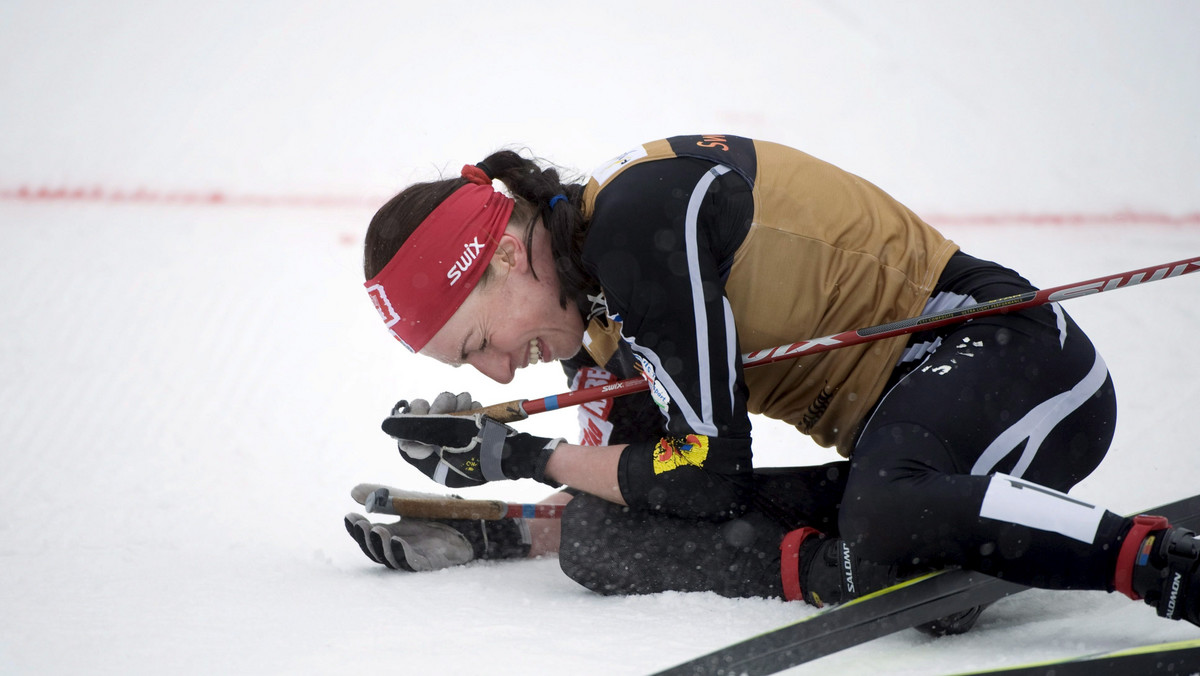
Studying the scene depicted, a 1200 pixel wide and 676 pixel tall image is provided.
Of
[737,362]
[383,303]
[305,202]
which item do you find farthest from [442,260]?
[305,202]

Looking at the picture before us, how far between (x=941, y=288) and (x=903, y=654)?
50 cm

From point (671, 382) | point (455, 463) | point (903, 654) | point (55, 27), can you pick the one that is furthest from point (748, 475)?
point (55, 27)

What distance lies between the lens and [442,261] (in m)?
1.16

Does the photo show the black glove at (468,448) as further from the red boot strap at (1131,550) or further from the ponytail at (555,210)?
the red boot strap at (1131,550)

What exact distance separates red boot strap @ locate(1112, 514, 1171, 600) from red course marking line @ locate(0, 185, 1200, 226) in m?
1.91

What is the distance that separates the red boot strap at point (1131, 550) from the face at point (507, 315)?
0.70 m

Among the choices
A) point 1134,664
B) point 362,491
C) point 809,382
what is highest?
point 809,382

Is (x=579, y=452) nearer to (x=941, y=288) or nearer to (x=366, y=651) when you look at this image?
(x=366, y=651)

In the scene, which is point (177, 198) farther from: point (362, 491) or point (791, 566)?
point (791, 566)

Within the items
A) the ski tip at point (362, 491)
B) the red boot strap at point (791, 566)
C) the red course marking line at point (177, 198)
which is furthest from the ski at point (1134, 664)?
the red course marking line at point (177, 198)

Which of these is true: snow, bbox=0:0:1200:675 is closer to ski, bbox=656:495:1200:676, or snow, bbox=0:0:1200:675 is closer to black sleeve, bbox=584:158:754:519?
ski, bbox=656:495:1200:676

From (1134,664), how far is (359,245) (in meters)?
2.24

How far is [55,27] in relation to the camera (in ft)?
9.34

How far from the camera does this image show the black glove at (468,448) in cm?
127
